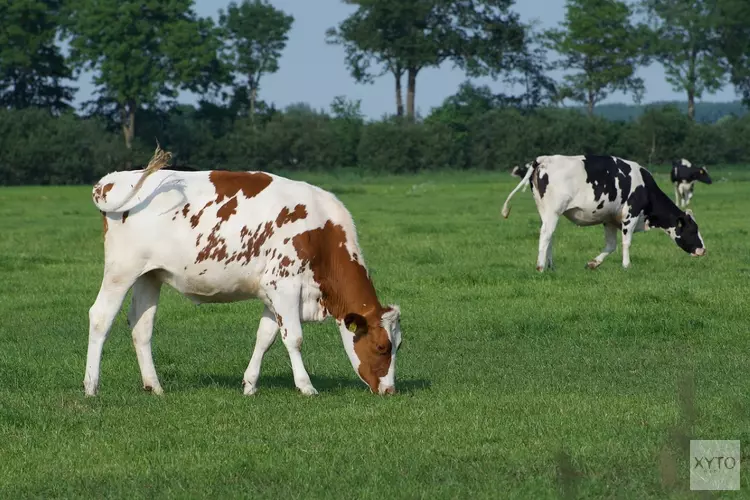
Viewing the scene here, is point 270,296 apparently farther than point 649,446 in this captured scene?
Yes

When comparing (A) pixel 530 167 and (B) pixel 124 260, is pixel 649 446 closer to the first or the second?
(B) pixel 124 260

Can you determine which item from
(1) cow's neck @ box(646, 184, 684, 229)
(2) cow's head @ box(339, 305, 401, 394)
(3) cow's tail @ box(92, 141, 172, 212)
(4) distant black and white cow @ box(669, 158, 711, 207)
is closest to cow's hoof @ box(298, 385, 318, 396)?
(2) cow's head @ box(339, 305, 401, 394)

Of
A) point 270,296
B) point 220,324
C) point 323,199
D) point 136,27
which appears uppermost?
point 136,27

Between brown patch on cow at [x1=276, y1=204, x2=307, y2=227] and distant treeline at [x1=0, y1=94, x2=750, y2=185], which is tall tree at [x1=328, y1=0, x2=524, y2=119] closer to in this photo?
distant treeline at [x1=0, y1=94, x2=750, y2=185]

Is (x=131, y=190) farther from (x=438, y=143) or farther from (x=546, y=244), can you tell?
(x=438, y=143)

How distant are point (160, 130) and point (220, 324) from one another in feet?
206

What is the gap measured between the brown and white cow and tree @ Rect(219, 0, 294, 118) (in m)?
79.8

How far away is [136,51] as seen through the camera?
7588 centimetres

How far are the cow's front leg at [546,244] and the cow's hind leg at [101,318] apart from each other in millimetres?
9991

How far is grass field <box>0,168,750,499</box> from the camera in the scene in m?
6.98

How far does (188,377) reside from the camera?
430 inches

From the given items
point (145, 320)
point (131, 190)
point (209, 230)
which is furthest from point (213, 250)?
point (145, 320)

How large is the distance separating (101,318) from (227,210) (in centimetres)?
127

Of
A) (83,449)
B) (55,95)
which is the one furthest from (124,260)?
(55,95)
